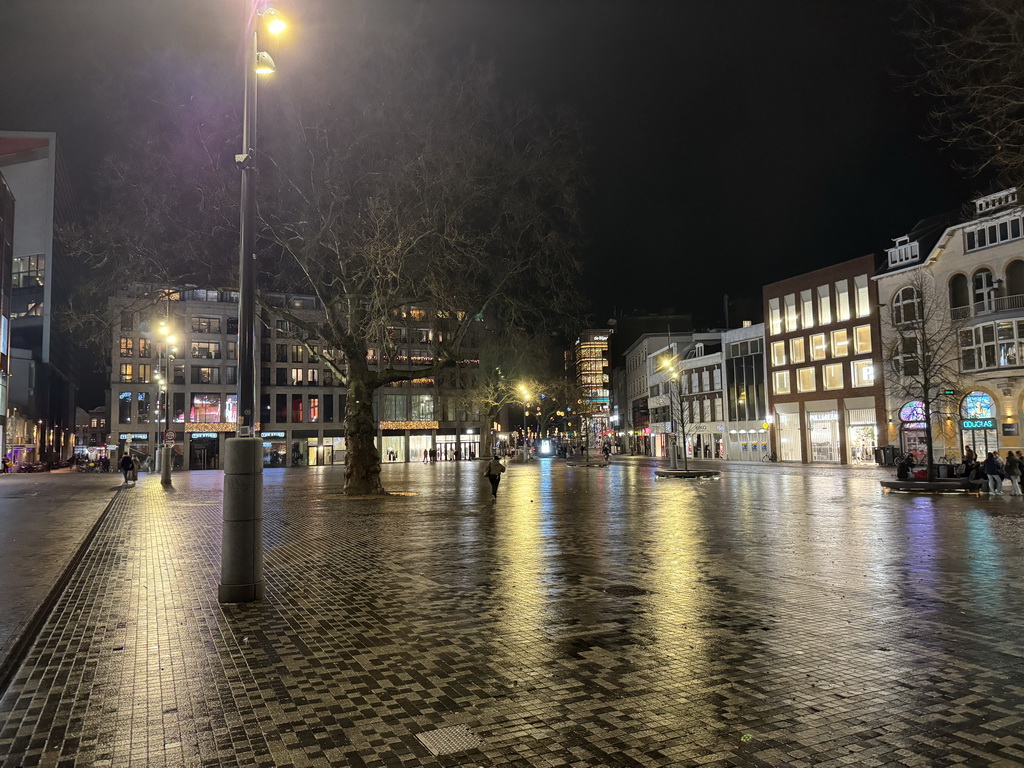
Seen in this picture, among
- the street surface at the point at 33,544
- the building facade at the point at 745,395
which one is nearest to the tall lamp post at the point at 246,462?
the street surface at the point at 33,544

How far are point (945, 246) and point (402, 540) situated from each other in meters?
49.1

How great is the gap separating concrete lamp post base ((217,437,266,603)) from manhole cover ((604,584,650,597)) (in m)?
4.30

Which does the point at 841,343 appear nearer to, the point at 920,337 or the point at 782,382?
the point at 782,382

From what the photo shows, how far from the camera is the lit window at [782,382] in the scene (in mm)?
64625

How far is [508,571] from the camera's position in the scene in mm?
10297

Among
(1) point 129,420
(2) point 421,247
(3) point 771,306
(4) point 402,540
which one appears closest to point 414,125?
(2) point 421,247

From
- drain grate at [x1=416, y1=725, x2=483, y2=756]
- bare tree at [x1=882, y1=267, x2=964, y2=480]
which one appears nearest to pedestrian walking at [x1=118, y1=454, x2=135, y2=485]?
drain grate at [x1=416, y1=725, x2=483, y2=756]

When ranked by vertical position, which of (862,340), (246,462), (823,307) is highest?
(823,307)

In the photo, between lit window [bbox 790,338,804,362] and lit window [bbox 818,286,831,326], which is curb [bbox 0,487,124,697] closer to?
lit window [bbox 818,286,831,326]

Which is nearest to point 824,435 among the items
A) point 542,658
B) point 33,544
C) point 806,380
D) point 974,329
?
point 806,380

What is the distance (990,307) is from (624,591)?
47.6 metres

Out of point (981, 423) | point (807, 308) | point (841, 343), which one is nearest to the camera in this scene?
point (981, 423)

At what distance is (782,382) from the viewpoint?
6519 centimetres

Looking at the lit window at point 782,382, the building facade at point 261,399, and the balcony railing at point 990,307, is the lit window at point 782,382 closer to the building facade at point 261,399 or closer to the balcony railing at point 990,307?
the balcony railing at point 990,307
